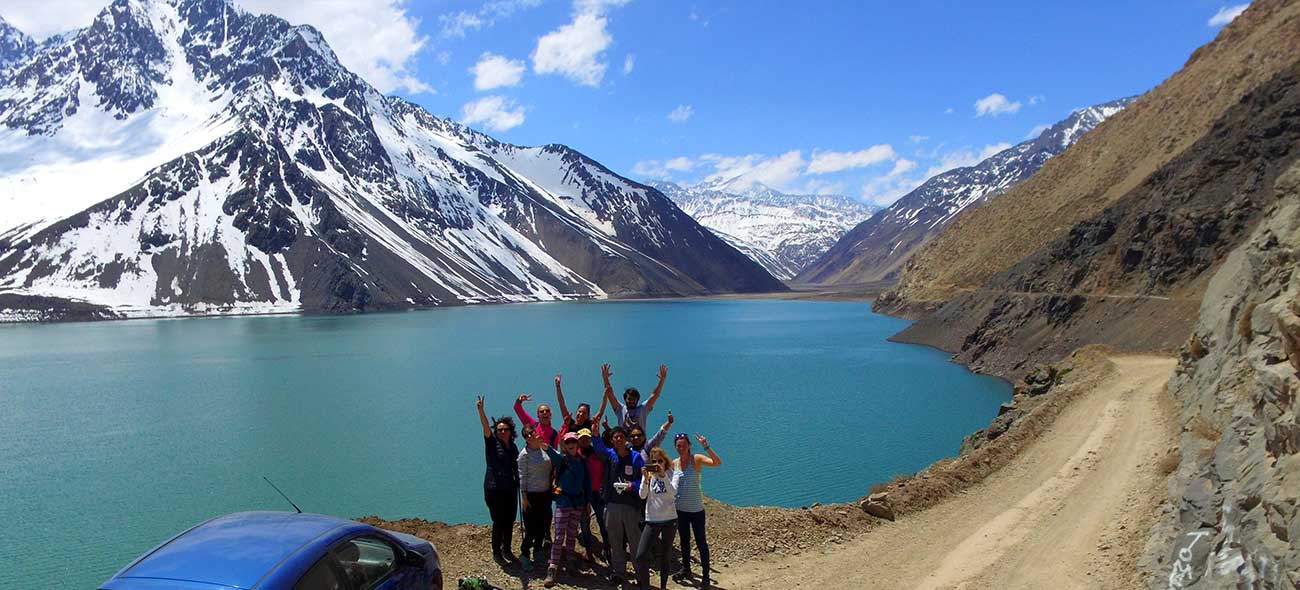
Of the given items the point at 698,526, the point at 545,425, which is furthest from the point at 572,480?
the point at 698,526

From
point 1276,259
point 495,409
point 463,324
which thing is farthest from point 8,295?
point 1276,259

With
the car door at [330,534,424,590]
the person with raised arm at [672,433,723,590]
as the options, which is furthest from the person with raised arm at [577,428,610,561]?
the car door at [330,534,424,590]

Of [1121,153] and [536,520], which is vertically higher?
[1121,153]

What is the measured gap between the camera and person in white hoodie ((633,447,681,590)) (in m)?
11.2

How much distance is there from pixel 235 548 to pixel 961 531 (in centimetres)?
1217

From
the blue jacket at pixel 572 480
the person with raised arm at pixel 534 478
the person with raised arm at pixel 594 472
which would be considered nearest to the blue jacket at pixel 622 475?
the person with raised arm at pixel 594 472

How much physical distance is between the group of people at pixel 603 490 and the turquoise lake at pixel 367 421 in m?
16.9

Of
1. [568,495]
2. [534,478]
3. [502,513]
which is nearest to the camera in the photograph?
[568,495]

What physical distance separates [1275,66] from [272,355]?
120 metres

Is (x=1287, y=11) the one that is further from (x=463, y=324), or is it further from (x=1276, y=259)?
(x=463, y=324)

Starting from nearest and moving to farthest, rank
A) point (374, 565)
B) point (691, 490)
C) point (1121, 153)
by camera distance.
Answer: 1. point (374, 565)
2. point (691, 490)
3. point (1121, 153)

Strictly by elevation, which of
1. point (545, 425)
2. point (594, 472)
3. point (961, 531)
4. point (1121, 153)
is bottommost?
point (961, 531)

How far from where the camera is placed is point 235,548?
23.3 ft

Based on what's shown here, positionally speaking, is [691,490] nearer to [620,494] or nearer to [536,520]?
[620,494]
